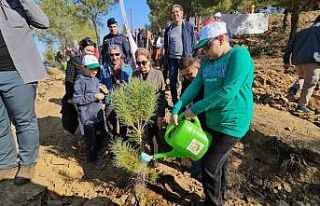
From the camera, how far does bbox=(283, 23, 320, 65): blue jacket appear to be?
5.35 meters

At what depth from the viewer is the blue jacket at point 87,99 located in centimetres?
390

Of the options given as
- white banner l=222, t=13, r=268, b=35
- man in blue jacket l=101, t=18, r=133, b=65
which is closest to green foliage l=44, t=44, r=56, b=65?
white banner l=222, t=13, r=268, b=35

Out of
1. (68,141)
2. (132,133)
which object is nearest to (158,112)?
(132,133)

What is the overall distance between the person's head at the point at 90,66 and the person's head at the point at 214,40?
5.39 ft

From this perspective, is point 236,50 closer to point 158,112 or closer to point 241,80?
point 241,80

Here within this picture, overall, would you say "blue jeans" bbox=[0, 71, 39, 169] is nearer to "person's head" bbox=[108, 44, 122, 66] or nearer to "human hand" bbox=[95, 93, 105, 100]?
"human hand" bbox=[95, 93, 105, 100]

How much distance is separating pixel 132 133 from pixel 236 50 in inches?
52.6

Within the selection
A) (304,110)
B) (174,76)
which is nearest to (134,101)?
(174,76)

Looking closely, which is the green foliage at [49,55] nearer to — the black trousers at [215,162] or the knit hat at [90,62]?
the knit hat at [90,62]

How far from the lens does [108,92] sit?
13.2ft

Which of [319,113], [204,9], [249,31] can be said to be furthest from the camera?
[204,9]

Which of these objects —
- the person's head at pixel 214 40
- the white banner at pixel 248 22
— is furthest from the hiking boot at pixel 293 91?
the white banner at pixel 248 22

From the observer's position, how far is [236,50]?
8.43 ft

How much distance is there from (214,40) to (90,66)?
1.78m
